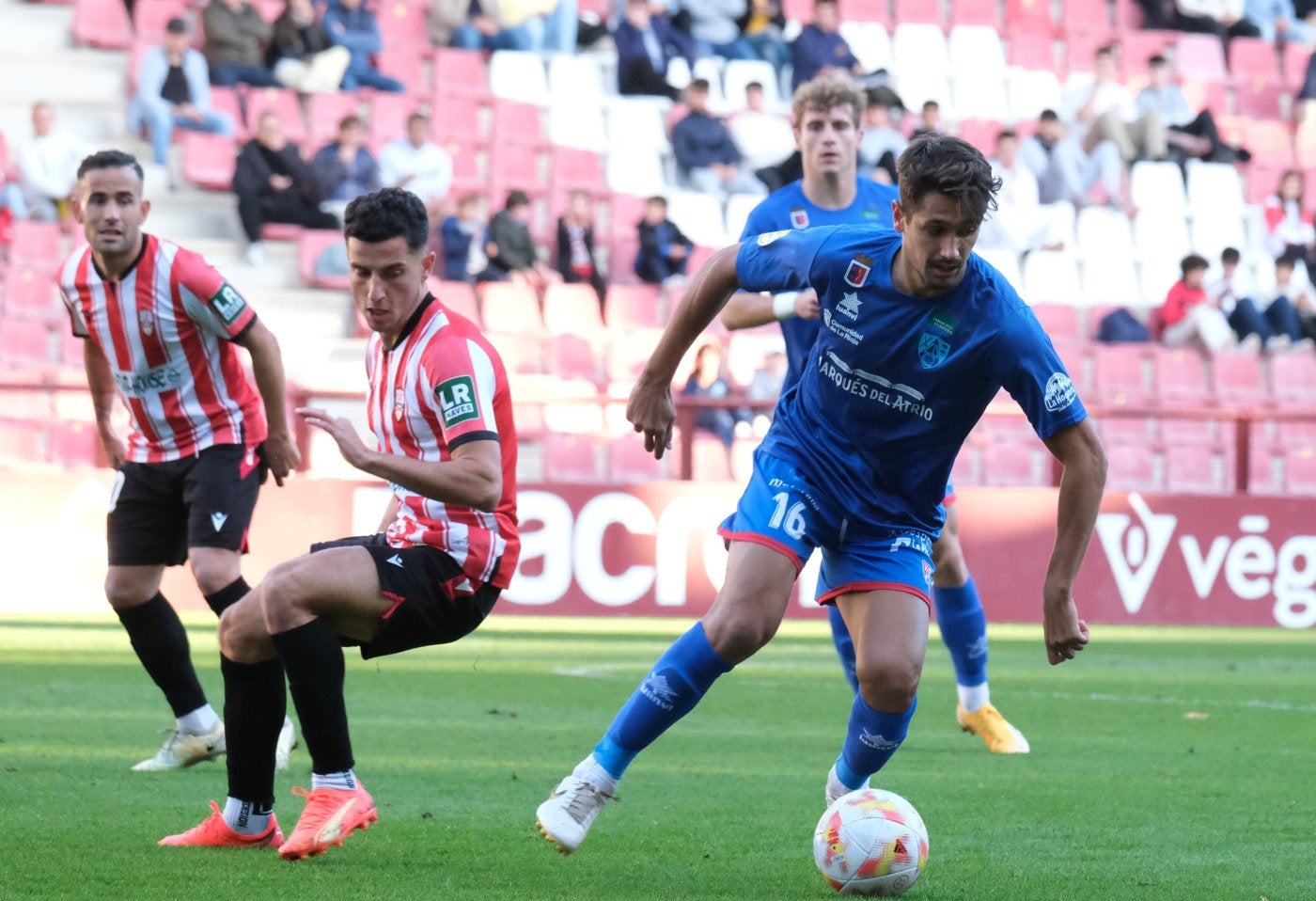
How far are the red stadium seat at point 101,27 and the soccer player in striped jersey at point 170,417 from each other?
12359 mm

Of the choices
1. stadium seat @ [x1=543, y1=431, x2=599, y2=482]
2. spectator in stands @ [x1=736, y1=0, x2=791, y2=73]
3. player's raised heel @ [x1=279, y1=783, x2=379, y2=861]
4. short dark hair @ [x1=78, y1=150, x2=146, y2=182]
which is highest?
spectator in stands @ [x1=736, y1=0, x2=791, y2=73]

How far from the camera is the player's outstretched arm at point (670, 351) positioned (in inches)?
200

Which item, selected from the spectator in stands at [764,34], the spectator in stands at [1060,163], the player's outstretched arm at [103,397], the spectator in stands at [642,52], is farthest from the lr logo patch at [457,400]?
the spectator in stands at [764,34]

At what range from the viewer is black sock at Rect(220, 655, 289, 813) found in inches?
193

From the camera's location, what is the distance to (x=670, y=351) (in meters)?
5.09

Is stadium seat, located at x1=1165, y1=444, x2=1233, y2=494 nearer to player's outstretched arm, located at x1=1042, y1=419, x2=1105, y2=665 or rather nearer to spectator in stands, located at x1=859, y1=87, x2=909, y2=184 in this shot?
spectator in stands, located at x1=859, y1=87, x2=909, y2=184

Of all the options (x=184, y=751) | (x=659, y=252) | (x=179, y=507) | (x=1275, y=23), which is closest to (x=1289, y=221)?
(x=1275, y=23)

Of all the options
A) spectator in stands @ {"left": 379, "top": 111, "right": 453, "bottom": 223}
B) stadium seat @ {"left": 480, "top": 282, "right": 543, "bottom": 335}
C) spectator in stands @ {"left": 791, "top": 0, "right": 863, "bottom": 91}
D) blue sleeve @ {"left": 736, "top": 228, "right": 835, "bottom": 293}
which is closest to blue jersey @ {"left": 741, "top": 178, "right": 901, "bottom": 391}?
blue sleeve @ {"left": 736, "top": 228, "right": 835, "bottom": 293}

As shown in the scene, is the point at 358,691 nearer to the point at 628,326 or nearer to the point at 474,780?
the point at 474,780

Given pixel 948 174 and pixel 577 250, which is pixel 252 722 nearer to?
pixel 948 174

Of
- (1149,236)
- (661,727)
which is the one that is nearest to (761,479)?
(661,727)

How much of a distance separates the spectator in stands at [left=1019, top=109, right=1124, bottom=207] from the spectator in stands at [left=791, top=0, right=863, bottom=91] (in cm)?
193

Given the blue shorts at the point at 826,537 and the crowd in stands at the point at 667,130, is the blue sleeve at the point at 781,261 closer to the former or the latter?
the blue shorts at the point at 826,537

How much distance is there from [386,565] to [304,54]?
1412 cm
